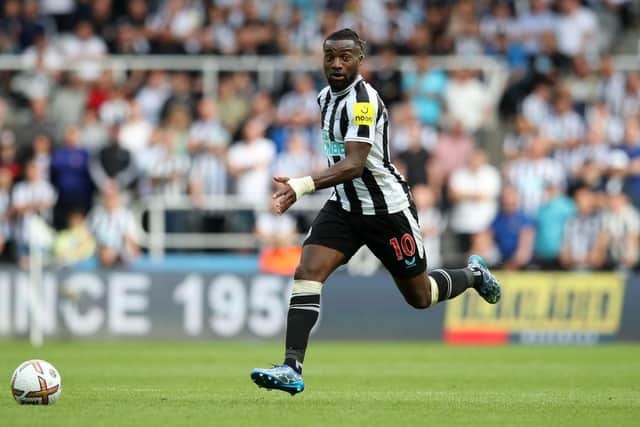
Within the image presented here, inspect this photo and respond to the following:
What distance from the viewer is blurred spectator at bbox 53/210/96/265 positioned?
771 inches

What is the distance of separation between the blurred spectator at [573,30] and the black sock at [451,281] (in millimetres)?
11994

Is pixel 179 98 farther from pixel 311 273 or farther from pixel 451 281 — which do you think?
pixel 311 273

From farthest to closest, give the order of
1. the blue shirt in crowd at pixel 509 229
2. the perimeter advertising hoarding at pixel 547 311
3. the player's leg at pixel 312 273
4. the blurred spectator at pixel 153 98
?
the blurred spectator at pixel 153 98 → the blue shirt in crowd at pixel 509 229 → the perimeter advertising hoarding at pixel 547 311 → the player's leg at pixel 312 273

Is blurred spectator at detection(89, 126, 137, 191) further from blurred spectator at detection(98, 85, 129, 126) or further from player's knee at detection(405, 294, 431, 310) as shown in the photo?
player's knee at detection(405, 294, 431, 310)

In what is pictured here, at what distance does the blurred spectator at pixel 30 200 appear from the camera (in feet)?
64.5

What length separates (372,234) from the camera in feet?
32.7

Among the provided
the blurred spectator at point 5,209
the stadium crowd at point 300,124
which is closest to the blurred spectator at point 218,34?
the stadium crowd at point 300,124

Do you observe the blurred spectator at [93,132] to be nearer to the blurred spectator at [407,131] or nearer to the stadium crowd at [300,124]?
the stadium crowd at [300,124]

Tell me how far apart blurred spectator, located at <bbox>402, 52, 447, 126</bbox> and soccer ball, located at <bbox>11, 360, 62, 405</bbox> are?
1318cm

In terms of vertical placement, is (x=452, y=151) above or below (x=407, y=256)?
above

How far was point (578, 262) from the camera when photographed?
19703 millimetres

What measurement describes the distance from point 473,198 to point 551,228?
1259mm

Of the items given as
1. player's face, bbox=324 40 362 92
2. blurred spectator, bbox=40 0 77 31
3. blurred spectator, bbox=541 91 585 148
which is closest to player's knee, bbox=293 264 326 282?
player's face, bbox=324 40 362 92

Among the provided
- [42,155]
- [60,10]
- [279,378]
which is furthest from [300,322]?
[60,10]
